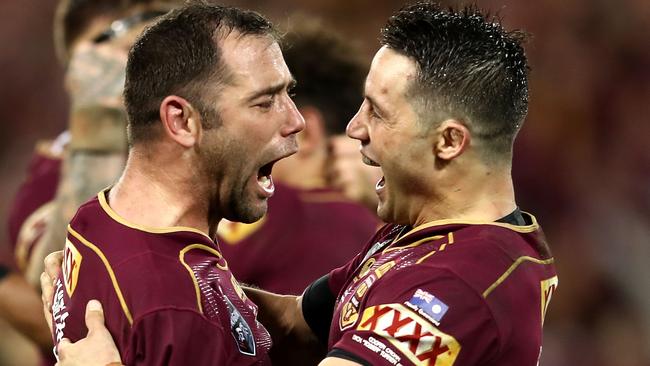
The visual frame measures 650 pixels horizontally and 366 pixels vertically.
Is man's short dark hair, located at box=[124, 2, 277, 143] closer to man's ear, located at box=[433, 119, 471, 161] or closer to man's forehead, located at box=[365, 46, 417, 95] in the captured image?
man's forehead, located at box=[365, 46, 417, 95]

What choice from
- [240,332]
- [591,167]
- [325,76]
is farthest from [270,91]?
[591,167]

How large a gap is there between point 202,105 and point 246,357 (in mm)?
624

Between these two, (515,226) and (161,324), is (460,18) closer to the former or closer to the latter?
(515,226)

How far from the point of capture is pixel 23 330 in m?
4.79

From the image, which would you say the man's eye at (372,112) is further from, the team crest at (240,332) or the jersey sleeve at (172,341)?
the jersey sleeve at (172,341)

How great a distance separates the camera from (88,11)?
4992mm

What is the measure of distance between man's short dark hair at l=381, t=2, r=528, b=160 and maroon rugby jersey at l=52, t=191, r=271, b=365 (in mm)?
668

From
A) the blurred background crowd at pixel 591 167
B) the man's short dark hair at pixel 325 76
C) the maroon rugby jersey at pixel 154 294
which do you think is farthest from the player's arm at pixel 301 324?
the blurred background crowd at pixel 591 167

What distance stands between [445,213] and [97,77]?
6.39ft

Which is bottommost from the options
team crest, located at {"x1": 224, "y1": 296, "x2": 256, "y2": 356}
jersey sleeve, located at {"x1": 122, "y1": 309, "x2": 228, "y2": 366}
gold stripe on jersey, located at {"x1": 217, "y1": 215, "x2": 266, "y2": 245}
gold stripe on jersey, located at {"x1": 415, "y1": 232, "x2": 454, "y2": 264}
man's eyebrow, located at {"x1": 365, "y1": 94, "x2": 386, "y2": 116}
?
gold stripe on jersey, located at {"x1": 217, "y1": 215, "x2": 266, "y2": 245}

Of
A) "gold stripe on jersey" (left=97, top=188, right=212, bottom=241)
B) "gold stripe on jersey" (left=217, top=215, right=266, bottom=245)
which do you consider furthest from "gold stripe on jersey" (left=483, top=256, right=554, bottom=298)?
"gold stripe on jersey" (left=217, top=215, right=266, bottom=245)

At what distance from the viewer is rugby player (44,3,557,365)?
246 centimetres

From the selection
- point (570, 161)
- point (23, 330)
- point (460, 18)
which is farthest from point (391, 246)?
point (570, 161)

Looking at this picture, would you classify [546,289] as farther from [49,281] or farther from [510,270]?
[49,281]
